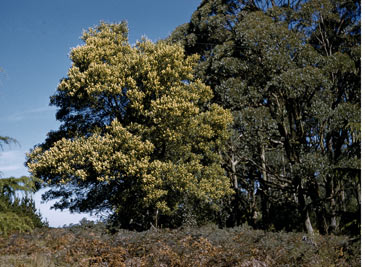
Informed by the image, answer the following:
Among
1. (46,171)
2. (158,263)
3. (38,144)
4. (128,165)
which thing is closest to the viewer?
(158,263)

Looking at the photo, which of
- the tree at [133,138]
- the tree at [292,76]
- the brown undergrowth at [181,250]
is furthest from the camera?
the tree at [292,76]

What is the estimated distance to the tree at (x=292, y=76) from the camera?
1631cm

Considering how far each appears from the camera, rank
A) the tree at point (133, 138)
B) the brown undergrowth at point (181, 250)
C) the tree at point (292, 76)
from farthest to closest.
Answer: the tree at point (292, 76) < the tree at point (133, 138) < the brown undergrowth at point (181, 250)

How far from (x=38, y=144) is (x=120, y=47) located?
6340 millimetres

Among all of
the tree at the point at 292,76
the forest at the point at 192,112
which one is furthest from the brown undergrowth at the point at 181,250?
the tree at the point at 292,76

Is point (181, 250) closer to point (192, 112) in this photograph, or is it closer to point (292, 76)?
point (192, 112)

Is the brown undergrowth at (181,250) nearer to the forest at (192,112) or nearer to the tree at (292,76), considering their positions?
the forest at (192,112)

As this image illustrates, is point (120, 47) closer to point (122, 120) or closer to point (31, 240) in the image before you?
point (122, 120)

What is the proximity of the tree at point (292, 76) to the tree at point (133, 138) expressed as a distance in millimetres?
1722

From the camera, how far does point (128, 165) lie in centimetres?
1497

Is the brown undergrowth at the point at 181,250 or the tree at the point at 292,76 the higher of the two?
the tree at the point at 292,76

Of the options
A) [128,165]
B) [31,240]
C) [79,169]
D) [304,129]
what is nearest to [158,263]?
[31,240]

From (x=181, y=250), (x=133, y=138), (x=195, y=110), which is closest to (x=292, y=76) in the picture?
(x=195, y=110)

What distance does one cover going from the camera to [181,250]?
365 inches
